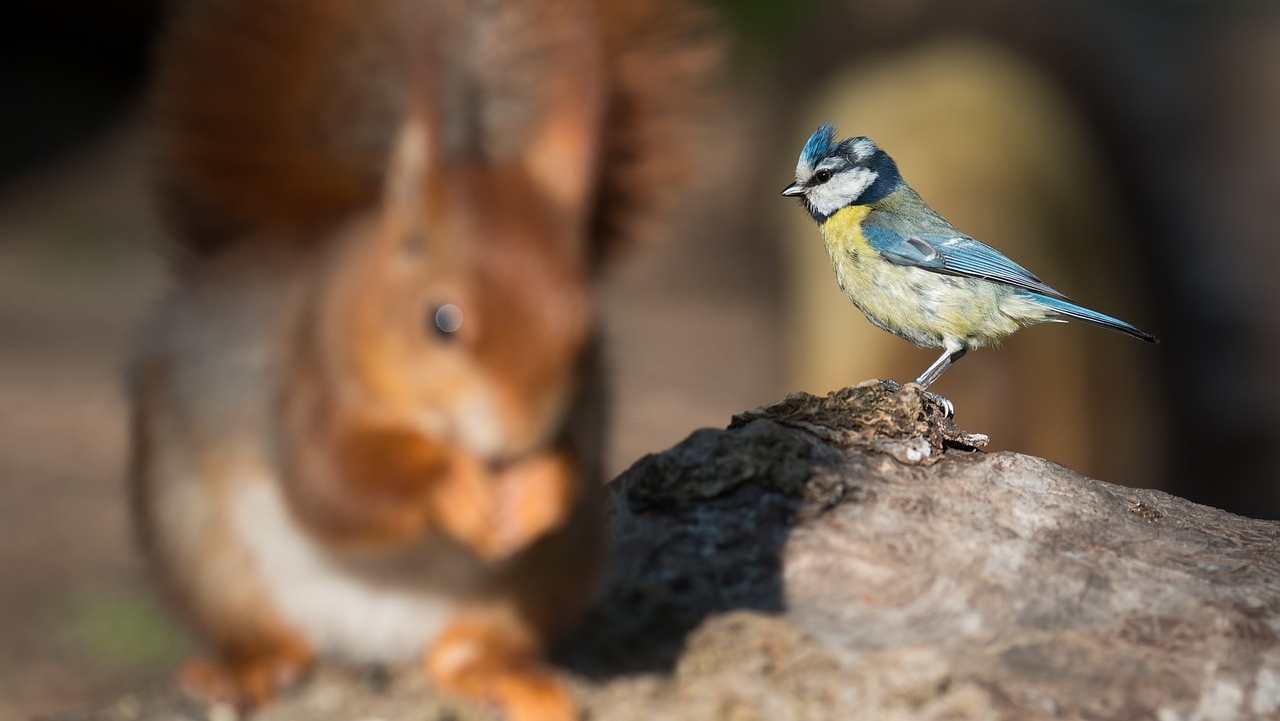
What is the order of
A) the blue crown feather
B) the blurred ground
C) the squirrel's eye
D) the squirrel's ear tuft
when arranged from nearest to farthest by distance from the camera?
the squirrel's eye
the squirrel's ear tuft
the blue crown feather
the blurred ground

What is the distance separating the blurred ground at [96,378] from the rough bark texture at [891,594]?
231mm

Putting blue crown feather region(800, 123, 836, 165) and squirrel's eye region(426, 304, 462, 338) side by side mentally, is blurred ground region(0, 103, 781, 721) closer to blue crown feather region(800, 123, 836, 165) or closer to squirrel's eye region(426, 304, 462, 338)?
blue crown feather region(800, 123, 836, 165)

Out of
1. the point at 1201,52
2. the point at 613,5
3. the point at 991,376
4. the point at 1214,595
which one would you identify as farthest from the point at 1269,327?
the point at 613,5

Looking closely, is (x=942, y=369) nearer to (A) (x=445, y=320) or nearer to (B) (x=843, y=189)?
(B) (x=843, y=189)

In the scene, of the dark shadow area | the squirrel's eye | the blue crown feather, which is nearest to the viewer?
the squirrel's eye

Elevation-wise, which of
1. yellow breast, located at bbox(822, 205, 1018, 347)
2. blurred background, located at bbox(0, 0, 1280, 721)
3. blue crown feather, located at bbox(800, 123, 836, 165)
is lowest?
yellow breast, located at bbox(822, 205, 1018, 347)

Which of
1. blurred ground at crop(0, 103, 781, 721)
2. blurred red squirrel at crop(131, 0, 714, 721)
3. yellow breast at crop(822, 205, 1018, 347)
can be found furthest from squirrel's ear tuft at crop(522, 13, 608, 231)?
yellow breast at crop(822, 205, 1018, 347)

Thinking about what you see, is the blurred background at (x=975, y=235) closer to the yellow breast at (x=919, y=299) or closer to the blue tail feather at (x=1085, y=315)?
the yellow breast at (x=919, y=299)

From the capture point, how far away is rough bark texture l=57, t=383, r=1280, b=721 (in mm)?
1847

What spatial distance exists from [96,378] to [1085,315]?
599cm

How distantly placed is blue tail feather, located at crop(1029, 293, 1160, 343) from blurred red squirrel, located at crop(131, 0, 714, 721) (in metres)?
0.58

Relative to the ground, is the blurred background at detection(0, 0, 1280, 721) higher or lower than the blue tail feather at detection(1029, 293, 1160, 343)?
higher

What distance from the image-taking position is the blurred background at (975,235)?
4.74m

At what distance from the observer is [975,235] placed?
4.54m
